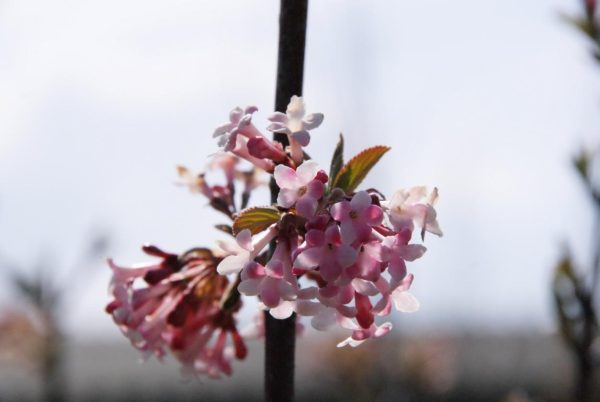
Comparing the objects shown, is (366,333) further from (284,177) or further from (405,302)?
(284,177)

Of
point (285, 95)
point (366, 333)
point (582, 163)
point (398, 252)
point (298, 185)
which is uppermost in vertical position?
point (582, 163)

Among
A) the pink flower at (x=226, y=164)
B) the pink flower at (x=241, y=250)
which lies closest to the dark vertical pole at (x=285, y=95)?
the pink flower at (x=241, y=250)

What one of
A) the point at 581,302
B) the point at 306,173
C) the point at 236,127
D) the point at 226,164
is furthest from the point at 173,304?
the point at 581,302

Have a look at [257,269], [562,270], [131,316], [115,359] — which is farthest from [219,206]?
[115,359]

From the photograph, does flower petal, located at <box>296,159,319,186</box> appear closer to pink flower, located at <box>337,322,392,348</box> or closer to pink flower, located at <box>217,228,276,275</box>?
pink flower, located at <box>217,228,276,275</box>

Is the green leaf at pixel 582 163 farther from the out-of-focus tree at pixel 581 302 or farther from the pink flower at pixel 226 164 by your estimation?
the pink flower at pixel 226 164

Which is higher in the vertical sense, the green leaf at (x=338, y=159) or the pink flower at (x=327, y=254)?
the green leaf at (x=338, y=159)
